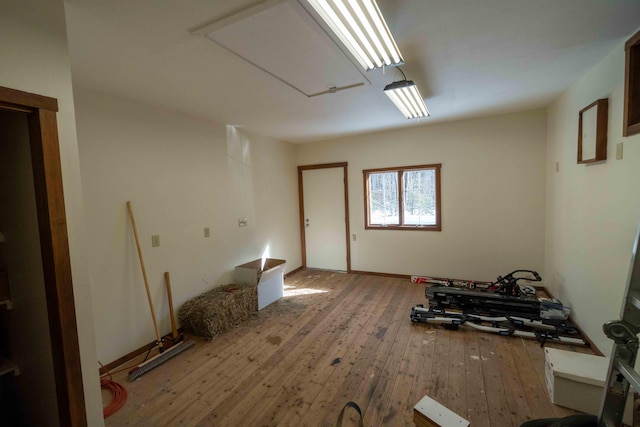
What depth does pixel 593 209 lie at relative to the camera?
2.46 metres

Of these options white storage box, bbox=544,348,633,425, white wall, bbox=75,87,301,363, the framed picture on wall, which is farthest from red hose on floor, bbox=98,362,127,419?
the framed picture on wall

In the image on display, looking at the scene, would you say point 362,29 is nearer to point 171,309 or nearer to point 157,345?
point 171,309

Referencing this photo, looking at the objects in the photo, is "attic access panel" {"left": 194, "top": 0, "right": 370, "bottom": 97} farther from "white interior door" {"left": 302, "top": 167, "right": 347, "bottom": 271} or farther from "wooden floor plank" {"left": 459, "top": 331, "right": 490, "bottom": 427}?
"white interior door" {"left": 302, "top": 167, "right": 347, "bottom": 271}

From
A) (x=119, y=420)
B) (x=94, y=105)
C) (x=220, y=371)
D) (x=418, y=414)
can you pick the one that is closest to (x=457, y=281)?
(x=418, y=414)

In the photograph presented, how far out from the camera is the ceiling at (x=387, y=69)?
152 cm

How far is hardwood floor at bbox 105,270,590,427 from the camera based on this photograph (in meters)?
1.90

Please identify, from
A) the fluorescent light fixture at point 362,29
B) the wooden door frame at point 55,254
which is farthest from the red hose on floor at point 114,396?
the fluorescent light fixture at point 362,29

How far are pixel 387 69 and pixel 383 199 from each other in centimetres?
288

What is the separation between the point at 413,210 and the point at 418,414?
333 cm

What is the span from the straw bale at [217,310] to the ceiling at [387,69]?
2.18 m

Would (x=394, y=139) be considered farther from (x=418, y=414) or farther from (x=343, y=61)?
(x=418, y=414)

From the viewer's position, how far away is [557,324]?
2758mm

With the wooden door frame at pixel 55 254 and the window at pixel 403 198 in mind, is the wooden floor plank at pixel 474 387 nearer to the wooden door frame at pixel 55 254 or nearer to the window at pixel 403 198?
the window at pixel 403 198

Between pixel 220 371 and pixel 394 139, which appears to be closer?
pixel 220 371
